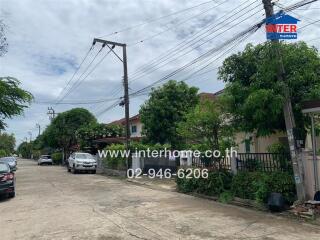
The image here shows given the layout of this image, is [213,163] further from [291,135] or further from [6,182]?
[6,182]

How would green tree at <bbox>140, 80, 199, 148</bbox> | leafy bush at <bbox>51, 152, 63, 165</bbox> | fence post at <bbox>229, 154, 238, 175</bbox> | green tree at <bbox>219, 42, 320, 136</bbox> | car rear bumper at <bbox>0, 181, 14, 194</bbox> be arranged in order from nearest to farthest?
green tree at <bbox>219, 42, 320, 136</bbox> < fence post at <bbox>229, 154, 238, 175</bbox> < car rear bumper at <bbox>0, 181, 14, 194</bbox> < green tree at <bbox>140, 80, 199, 148</bbox> < leafy bush at <bbox>51, 152, 63, 165</bbox>

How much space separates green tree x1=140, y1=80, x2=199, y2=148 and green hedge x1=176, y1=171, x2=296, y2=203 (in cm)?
1041

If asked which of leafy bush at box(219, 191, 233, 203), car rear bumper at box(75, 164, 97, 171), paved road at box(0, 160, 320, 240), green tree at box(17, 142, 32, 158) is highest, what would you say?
green tree at box(17, 142, 32, 158)

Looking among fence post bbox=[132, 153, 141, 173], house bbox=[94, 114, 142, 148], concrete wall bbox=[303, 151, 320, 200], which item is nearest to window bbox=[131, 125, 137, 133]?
house bbox=[94, 114, 142, 148]

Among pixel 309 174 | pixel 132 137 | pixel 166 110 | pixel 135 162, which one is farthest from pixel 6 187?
pixel 132 137

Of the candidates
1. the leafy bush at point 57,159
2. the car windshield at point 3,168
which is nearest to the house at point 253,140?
the car windshield at point 3,168

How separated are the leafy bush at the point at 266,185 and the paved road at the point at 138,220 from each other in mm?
755

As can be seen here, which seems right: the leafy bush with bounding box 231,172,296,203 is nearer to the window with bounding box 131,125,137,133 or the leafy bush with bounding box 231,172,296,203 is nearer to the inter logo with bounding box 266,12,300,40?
the inter logo with bounding box 266,12,300,40

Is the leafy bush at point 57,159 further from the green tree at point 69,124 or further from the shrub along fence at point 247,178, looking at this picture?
the shrub along fence at point 247,178

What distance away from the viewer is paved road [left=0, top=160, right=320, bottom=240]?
30.0 feet

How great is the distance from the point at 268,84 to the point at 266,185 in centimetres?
307

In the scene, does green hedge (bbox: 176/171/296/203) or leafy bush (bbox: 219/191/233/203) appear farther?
leafy bush (bbox: 219/191/233/203)

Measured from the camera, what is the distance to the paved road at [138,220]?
30.0 feet

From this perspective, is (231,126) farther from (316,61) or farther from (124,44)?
(124,44)
